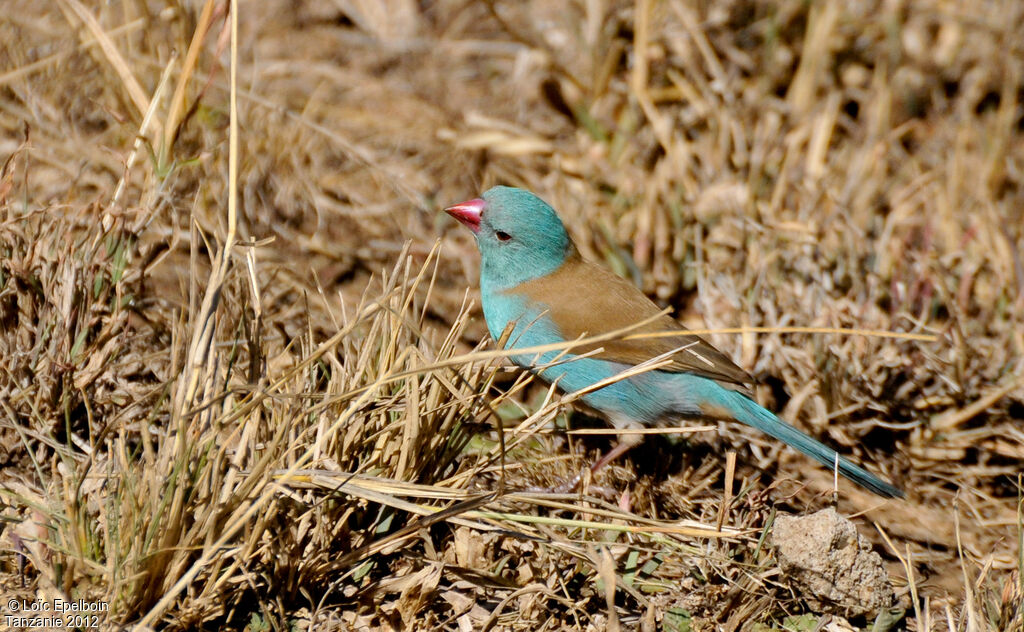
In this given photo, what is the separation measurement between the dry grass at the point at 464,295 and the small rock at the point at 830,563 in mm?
77

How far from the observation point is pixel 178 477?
7.47 ft

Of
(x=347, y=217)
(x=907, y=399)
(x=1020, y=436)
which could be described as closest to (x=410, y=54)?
(x=347, y=217)

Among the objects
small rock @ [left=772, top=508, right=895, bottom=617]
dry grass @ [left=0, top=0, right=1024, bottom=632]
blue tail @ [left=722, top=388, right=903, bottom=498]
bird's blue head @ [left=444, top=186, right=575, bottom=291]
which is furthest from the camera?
bird's blue head @ [left=444, top=186, right=575, bottom=291]

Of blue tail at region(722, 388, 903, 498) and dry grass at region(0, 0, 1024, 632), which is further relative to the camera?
blue tail at region(722, 388, 903, 498)

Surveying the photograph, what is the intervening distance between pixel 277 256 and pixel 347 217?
0.59 metres

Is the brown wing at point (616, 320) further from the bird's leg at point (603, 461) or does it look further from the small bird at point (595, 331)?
the bird's leg at point (603, 461)

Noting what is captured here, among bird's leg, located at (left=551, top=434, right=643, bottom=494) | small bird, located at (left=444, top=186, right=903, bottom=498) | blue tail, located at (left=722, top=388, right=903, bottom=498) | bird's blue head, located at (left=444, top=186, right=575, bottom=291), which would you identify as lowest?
bird's leg, located at (left=551, top=434, right=643, bottom=494)

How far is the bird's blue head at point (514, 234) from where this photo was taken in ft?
12.4

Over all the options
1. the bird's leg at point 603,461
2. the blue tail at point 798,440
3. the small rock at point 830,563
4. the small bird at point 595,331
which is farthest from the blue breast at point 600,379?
the small rock at point 830,563

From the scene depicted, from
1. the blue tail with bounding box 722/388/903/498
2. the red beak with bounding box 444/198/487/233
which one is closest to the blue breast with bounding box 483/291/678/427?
the blue tail with bounding box 722/388/903/498

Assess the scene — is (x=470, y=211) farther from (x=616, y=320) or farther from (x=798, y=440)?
(x=798, y=440)

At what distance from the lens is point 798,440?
328 cm

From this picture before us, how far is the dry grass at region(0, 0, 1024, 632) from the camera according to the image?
8.24 ft

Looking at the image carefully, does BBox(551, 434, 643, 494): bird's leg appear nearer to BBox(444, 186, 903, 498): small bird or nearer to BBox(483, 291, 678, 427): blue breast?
BBox(444, 186, 903, 498): small bird
